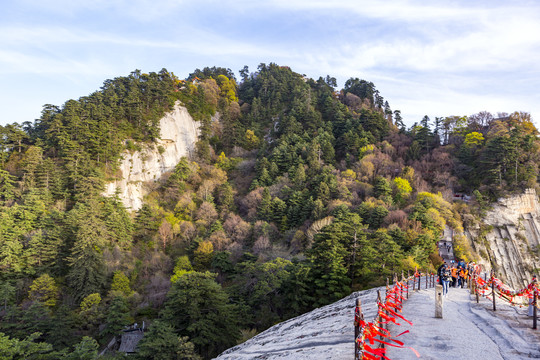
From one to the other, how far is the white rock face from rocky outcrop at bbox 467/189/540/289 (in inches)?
1786

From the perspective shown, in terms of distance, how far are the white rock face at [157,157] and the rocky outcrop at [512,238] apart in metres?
45.4

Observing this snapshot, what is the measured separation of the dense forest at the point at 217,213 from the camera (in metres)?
22.6

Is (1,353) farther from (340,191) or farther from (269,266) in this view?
(340,191)

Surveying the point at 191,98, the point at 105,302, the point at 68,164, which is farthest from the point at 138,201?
the point at 191,98

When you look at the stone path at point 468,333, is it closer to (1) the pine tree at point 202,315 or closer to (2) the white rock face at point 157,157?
(1) the pine tree at point 202,315

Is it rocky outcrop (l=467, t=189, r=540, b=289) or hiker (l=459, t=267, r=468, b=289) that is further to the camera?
rocky outcrop (l=467, t=189, r=540, b=289)

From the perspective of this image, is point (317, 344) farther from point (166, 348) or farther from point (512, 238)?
point (512, 238)

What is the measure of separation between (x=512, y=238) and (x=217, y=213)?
3692 cm

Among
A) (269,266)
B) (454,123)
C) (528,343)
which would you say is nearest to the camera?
(528,343)

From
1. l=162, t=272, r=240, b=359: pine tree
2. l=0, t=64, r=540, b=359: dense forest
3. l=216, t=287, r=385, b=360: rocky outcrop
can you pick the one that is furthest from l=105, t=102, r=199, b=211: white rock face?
l=216, t=287, r=385, b=360: rocky outcrop

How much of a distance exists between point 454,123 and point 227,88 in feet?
164

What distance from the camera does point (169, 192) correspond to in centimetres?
4953

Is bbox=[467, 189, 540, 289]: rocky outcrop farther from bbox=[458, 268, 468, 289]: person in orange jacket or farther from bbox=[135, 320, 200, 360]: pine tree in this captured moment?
bbox=[135, 320, 200, 360]: pine tree

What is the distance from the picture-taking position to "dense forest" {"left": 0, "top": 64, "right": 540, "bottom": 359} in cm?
2261
